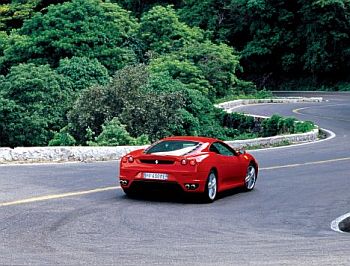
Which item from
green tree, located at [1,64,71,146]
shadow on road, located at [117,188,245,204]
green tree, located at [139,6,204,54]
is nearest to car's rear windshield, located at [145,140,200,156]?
shadow on road, located at [117,188,245,204]

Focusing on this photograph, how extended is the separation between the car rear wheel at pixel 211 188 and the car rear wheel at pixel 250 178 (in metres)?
1.96

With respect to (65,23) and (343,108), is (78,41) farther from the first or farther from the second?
(343,108)

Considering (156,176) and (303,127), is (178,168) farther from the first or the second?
(303,127)

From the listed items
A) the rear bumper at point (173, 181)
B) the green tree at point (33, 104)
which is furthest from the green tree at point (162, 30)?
the rear bumper at point (173, 181)

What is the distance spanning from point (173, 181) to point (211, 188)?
94 centimetres

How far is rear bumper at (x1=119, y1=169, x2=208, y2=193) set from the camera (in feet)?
45.7

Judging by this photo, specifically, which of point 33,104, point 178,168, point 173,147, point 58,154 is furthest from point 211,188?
point 33,104

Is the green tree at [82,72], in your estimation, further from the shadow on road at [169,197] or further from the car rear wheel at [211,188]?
the car rear wheel at [211,188]

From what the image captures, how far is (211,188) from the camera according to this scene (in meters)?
14.5

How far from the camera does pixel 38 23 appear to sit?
52.9m

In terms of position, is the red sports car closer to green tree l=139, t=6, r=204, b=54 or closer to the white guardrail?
the white guardrail

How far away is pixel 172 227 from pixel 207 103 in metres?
31.6

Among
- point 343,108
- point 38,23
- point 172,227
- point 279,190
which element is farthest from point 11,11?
point 172,227

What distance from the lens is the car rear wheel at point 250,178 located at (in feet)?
54.3
